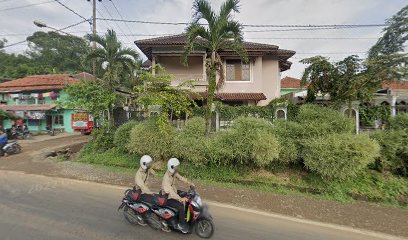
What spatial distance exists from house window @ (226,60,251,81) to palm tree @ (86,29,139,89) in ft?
20.5

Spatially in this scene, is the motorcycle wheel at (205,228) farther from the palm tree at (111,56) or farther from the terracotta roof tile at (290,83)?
the terracotta roof tile at (290,83)

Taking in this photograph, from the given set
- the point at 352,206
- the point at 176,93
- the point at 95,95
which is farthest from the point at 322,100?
the point at 95,95

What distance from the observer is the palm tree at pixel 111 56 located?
12055mm

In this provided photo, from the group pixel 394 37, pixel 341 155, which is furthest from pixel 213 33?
pixel 394 37

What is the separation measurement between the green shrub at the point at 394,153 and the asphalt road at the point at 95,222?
399 cm

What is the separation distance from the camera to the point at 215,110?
974 cm

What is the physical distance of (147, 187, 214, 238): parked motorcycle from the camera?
151 inches

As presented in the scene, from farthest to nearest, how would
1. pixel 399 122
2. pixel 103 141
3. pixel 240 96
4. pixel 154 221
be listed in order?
1. pixel 240 96
2. pixel 103 141
3. pixel 399 122
4. pixel 154 221

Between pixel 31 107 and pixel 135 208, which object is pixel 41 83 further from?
pixel 135 208

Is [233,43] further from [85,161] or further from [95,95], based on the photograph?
[85,161]

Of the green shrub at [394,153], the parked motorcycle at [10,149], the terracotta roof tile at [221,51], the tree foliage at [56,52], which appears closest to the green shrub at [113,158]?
the parked motorcycle at [10,149]

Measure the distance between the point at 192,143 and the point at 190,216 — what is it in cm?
403

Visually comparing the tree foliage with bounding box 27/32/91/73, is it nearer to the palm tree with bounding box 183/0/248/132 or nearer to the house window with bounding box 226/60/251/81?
the house window with bounding box 226/60/251/81

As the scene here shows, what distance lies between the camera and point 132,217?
428 centimetres
